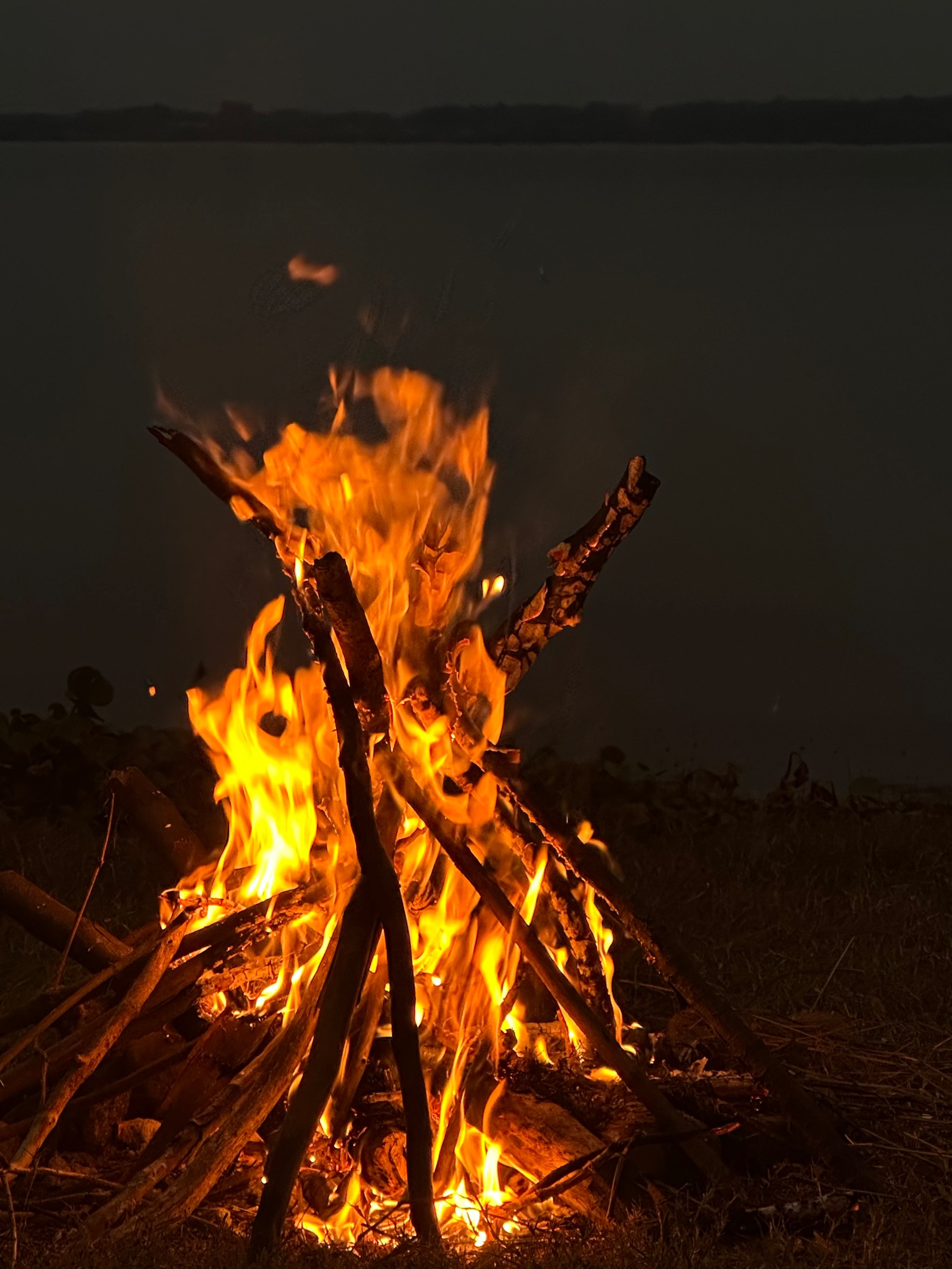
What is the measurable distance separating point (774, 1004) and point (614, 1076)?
1344 mm

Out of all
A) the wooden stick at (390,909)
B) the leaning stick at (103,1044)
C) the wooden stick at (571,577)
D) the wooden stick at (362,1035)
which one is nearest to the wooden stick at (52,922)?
the leaning stick at (103,1044)

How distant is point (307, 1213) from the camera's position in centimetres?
290

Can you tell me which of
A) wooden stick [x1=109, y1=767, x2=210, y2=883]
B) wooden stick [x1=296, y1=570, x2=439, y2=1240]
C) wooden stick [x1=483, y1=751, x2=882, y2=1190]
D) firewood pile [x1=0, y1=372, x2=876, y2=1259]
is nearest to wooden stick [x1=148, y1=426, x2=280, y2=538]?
firewood pile [x1=0, y1=372, x2=876, y2=1259]

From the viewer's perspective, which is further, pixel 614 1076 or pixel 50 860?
pixel 50 860

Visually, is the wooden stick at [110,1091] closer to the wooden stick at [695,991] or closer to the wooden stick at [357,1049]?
the wooden stick at [357,1049]

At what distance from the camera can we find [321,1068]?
274 centimetres

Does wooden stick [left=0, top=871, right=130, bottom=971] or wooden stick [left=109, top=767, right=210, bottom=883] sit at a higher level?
wooden stick [left=109, top=767, right=210, bottom=883]

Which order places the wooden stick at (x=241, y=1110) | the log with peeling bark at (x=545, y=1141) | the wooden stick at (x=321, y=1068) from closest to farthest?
the wooden stick at (x=321, y=1068) → the wooden stick at (x=241, y=1110) → the log with peeling bark at (x=545, y=1141)

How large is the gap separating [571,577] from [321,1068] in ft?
4.07

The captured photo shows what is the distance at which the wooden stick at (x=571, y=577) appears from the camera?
3.21m

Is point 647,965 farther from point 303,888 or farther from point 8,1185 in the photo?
point 8,1185

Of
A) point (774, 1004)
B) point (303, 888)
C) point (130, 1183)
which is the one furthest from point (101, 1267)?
point (774, 1004)

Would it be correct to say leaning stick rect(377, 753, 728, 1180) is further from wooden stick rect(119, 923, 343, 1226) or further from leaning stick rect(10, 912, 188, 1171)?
leaning stick rect(10, 912, 188, 1171)

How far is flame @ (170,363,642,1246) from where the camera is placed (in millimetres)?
3193
